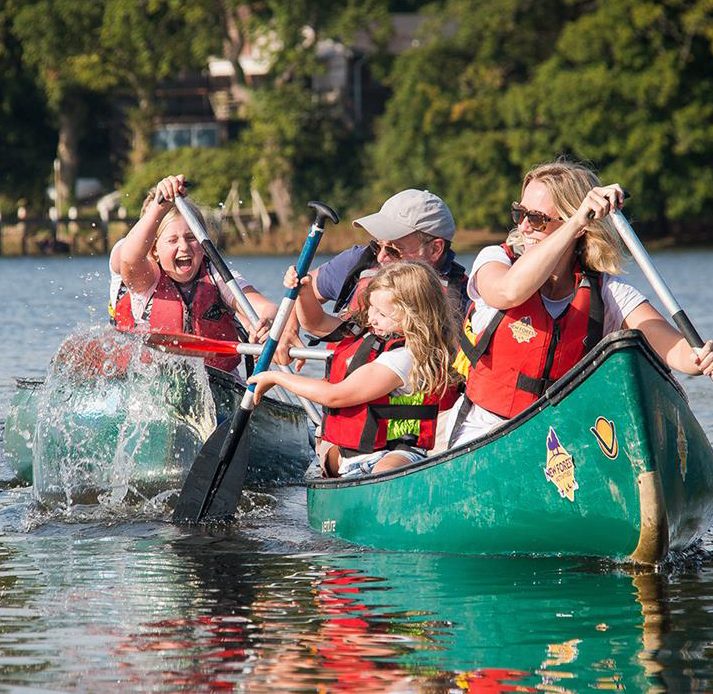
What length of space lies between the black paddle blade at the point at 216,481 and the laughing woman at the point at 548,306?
4.99 ft

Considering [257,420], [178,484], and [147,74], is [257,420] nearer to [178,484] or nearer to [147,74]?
[178,484]

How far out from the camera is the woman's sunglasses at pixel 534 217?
18.0ft

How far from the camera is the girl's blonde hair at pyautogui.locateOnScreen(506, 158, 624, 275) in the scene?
5.47 metres

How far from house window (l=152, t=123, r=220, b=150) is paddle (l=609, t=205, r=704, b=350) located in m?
39.9

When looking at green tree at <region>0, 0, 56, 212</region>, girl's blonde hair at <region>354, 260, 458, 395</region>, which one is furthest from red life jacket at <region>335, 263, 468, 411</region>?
green tree at <region>0, 0, 56, 212</region>

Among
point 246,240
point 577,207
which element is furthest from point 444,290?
point 246,240

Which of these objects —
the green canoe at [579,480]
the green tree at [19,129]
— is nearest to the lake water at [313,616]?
the green canoe at [579,480]

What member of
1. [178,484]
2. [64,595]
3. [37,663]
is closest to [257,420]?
[178,484]

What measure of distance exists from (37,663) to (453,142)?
31.5m

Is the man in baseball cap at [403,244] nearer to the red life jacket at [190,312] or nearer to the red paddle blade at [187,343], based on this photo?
the red paddle blade at [187,343]

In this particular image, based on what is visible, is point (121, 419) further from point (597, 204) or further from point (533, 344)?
point (597, 204)

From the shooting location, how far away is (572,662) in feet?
15.0

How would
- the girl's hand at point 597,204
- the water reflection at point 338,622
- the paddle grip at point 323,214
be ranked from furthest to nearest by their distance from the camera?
the paddle grip at point 323,214 < the girl's hand at point 597,204 < the water reflection at point 338,622

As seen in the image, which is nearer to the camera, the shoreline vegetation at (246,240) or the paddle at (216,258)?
the paddle at (216,258)
